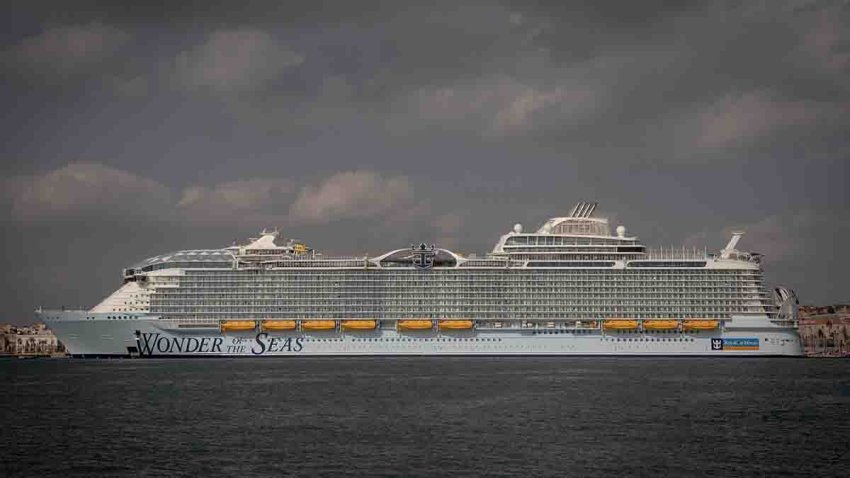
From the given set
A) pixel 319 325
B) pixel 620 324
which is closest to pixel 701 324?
pixel 620 324

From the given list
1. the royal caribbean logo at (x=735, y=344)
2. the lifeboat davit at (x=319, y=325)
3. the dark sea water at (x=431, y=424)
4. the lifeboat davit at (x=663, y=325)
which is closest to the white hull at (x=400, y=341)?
the royal caribbean logo at (x=735, y=344)

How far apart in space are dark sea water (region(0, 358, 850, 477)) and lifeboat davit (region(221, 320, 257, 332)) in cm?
2315

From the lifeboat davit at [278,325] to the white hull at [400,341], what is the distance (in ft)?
2.17

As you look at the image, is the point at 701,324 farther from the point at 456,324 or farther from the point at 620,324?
the point at 456,324

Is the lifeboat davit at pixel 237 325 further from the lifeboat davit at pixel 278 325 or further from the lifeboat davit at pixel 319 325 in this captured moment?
the lifeboat davit at pixel 319 325

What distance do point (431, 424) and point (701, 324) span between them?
59305 millimetres

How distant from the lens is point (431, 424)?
4919 centimetres

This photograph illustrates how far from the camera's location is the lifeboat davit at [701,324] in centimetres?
10124

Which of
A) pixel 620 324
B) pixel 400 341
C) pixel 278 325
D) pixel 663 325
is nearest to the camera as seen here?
pixel 620 324

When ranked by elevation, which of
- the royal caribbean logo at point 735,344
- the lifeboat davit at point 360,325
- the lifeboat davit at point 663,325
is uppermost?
the lifeboat davit at point 360,325

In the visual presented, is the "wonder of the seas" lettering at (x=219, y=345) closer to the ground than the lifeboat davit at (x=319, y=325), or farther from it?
closer to the ground

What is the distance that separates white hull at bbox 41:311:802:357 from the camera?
332 feet

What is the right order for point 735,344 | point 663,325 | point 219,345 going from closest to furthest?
point 735,344 < point 663,325 < point 219,345

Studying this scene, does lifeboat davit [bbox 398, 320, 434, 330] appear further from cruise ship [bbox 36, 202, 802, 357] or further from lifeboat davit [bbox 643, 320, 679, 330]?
lifeboat davit [bbox 643, 320, 679, 330]
